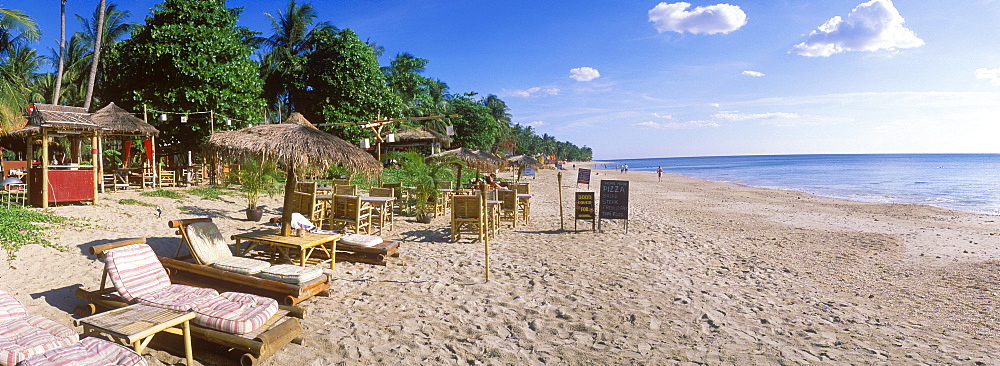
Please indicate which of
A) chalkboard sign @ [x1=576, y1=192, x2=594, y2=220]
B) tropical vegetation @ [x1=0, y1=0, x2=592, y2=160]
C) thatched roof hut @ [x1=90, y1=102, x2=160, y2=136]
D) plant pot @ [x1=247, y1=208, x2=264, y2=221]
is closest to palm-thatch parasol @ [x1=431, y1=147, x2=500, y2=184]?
tropical vegetation @ [x1=0, y1=0, x2=592, y2=160]

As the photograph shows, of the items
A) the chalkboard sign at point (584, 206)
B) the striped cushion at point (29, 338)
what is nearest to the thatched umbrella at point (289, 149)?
the striped cushion at point (29, 338)

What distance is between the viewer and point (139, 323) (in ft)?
11.4

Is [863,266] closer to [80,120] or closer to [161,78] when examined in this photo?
[80,120]

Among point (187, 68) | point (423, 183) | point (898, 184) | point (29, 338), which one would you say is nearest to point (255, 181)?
point (423, 183)

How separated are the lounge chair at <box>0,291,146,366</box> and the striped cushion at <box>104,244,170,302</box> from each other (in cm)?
68

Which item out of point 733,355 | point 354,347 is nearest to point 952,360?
point 733,355

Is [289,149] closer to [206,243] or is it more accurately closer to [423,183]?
[206,243]

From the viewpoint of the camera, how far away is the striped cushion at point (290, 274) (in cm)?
521

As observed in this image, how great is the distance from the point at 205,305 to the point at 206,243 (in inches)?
76.7

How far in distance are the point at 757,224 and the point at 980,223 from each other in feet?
25.1

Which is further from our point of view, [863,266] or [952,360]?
[863,266]

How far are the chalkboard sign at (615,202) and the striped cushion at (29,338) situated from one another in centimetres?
915

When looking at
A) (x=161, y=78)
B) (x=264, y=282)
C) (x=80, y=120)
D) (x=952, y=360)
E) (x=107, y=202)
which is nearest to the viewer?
(x=952, y=360)

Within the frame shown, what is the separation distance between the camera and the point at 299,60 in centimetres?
2538
